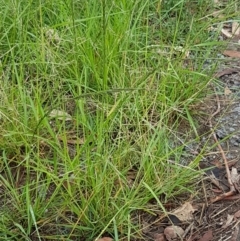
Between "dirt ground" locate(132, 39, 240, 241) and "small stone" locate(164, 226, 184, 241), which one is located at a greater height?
"dirt ground" locate(132, 39, 240, 241)

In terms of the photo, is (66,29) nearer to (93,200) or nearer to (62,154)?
(62,154)

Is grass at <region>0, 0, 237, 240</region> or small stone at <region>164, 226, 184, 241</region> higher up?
grass at <region>0, 0, 237, 240</region>

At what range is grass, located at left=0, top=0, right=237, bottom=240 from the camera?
A: 2.07m

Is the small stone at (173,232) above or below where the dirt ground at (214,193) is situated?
below

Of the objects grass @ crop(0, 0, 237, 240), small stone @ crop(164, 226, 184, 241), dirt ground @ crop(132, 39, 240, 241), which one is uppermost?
grass @ crop(0, 0, 237, 240)

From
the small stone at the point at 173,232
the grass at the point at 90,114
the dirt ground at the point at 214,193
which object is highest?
the grass at the point at 90,114

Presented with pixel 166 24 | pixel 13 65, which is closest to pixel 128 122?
pixel 13 65

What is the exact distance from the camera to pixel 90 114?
2.36 meters

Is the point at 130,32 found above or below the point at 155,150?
above

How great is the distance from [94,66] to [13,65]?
311mm

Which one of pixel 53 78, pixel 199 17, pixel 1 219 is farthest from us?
pixel 199 17

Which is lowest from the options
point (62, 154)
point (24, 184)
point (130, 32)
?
point (24, 184)

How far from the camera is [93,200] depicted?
2.07 m

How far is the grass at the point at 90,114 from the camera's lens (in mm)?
2072
